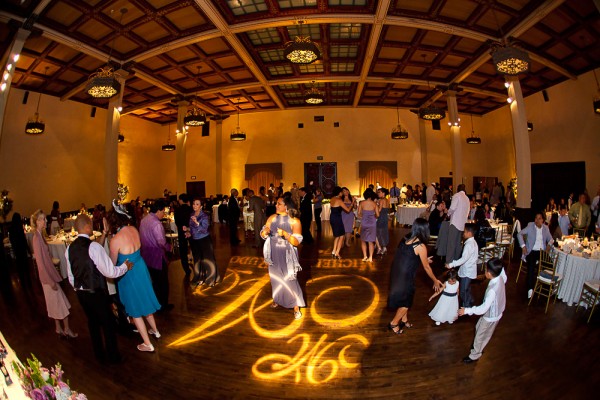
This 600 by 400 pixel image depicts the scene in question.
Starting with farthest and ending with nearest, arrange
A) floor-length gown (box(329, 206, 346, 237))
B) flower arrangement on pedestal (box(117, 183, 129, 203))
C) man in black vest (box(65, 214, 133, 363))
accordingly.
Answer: flower arrangement on pedestal (box(117, 183, 129, 203)) → floor-length gown (box(329, 206, 346, 237)) → man in black vest (box(65, 214, 133, 363))

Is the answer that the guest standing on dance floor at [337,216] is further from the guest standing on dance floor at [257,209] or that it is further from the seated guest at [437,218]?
the seated guest at [437,218]

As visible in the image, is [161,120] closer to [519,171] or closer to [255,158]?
[255,158]

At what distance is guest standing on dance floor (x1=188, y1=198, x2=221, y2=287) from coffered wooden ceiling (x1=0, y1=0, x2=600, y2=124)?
4.73 meters

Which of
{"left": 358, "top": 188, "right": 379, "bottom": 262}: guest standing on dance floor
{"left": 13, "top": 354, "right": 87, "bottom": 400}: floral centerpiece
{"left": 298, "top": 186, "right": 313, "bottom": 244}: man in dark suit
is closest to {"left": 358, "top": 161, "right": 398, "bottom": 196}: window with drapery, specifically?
{"left": 298, "top": 186, "right": 313, "bottom": 244}: man in dark suit

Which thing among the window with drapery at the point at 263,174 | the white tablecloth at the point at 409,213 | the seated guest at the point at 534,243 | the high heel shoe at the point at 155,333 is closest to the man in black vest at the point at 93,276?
the high heel shoe at the point at 155,333

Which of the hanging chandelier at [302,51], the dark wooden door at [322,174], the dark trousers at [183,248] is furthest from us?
the dark wooden door at [322,174]

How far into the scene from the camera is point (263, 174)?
16.3 metres

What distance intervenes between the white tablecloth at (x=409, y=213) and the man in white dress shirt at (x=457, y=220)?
5.89 m

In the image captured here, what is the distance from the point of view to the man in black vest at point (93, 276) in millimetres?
2834

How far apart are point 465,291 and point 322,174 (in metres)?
12.3

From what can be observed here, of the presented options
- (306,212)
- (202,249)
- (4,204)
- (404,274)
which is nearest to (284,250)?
(404,274)

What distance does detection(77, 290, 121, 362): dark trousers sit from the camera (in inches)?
116

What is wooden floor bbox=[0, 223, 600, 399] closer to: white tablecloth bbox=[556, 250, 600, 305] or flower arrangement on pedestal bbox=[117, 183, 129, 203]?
white tablecloth bbox=[556, 250, 600, 305]

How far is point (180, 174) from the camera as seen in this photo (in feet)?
43.8
